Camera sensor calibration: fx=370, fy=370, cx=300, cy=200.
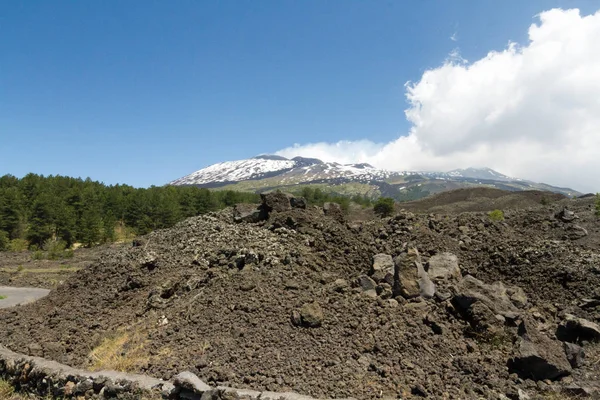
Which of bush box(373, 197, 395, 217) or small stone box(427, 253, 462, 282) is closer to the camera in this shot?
small stone box(427, 253, 462, 282)

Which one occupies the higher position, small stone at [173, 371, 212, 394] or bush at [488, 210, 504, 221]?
bush at [488, 210, 504, 221]

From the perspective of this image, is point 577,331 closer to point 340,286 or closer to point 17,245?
point 340,286

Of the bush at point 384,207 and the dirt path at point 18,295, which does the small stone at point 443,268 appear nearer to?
the dirt path at point 18,295

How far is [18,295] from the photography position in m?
20.5

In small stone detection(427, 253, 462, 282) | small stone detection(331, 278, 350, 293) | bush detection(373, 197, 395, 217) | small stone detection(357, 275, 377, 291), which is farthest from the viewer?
bush detection(373, 197, 395, 217)

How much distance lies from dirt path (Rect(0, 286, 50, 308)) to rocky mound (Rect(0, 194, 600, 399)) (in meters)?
7.46

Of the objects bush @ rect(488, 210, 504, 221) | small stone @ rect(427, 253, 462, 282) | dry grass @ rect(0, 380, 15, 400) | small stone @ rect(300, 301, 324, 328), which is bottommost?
dry grass @ rect(0, 380, 15, 400)

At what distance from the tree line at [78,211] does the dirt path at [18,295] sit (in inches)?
1243

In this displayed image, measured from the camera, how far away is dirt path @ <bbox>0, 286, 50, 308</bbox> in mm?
18377

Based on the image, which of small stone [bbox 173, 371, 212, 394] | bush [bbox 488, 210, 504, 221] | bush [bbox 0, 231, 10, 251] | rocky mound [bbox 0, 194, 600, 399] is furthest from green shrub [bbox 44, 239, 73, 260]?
bush [bbox 488, 210, 504, 221]

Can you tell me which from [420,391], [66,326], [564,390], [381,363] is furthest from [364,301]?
[66,326]

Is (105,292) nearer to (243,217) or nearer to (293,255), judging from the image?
(243,217)

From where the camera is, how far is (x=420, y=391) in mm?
6355

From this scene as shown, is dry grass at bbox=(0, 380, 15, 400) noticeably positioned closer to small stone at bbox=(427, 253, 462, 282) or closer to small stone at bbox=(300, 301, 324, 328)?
small stone at bbox=(300, 301, 324, 328)
